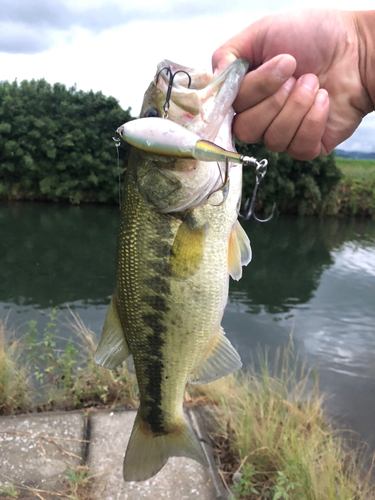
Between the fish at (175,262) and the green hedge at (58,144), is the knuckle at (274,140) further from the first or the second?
the green hedge at (58,144)

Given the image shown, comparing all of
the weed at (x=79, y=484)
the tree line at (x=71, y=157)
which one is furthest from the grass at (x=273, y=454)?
the tree line at (x=71, y=157)

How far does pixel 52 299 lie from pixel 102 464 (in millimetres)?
9139

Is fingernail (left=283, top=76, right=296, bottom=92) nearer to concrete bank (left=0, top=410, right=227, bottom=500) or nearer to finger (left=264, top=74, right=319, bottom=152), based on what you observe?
finger (left=264, top=74, right=319, bottom=152)

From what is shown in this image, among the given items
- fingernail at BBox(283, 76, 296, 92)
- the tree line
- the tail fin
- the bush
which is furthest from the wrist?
the tree line

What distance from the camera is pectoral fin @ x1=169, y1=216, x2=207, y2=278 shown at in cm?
155

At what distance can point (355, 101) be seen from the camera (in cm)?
227

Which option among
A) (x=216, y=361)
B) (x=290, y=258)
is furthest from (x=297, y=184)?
(x=216, y=361)

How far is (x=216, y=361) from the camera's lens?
178 centimetres

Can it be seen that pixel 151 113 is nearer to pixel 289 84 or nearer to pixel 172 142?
pixel 172 142

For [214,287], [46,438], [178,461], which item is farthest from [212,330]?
[46,438]

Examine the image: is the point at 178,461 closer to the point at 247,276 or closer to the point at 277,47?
the point at 277,47

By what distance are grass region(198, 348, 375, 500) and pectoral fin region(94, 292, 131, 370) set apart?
191 cm

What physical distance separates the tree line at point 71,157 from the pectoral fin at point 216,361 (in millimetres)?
28465

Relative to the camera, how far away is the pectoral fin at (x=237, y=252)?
172 cm
